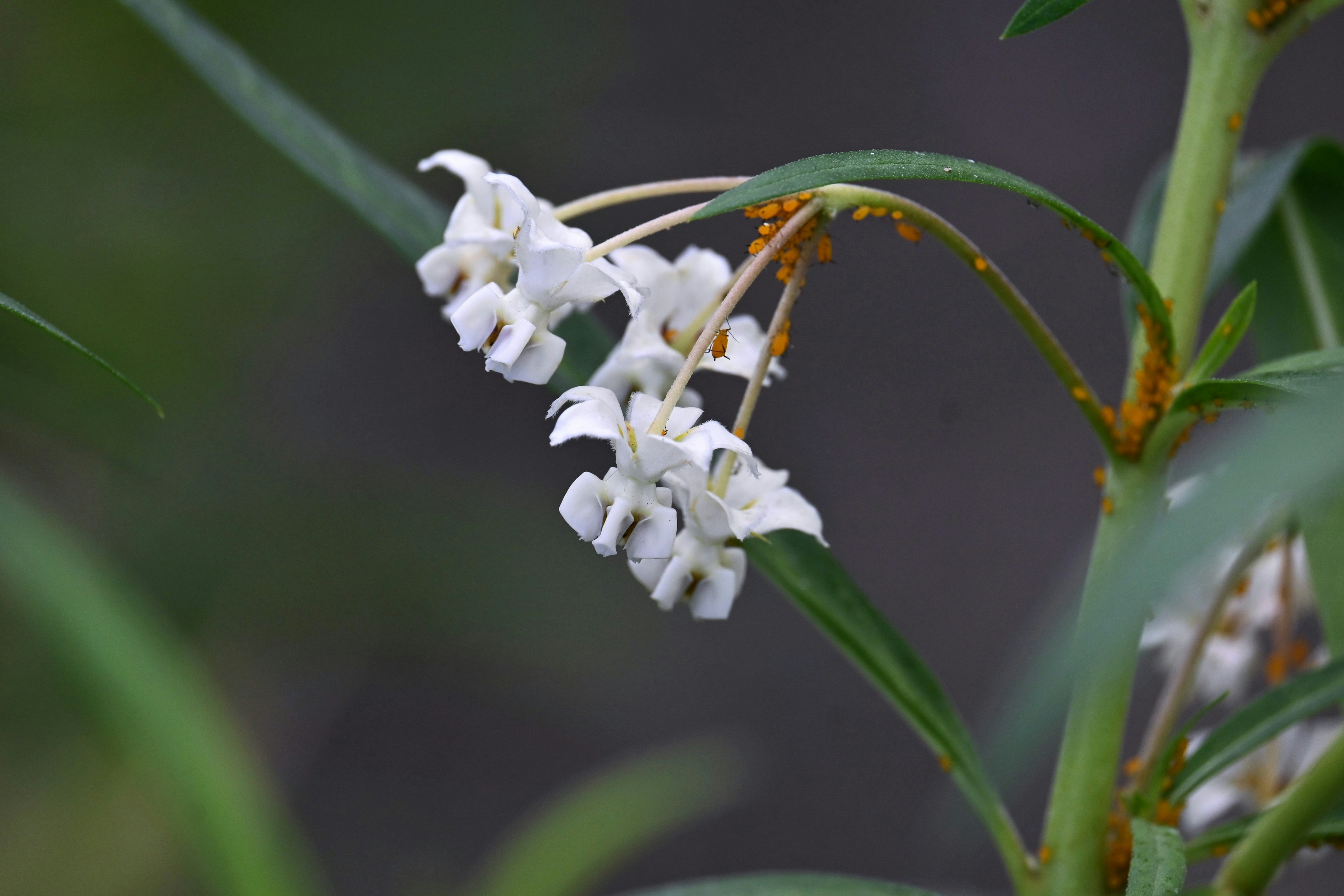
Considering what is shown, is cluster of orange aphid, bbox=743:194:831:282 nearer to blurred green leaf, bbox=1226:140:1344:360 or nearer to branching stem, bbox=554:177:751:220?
branching stem, bbox=554:177:751:220

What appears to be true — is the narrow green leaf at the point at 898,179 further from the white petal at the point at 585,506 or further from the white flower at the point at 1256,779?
the white flower at the point at 1256,779

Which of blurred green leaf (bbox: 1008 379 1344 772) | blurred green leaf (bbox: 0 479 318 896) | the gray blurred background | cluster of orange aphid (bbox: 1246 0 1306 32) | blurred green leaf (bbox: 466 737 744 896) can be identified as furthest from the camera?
the gray blurred background

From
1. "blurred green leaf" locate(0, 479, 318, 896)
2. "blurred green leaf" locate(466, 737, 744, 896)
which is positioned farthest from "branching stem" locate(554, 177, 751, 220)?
"blurred green leaf" locate(466, 737, 744, 896)

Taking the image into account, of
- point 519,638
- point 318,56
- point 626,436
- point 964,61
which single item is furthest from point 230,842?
point 964,61

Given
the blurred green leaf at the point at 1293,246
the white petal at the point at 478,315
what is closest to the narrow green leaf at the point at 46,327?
the white petal at the point at 478,315

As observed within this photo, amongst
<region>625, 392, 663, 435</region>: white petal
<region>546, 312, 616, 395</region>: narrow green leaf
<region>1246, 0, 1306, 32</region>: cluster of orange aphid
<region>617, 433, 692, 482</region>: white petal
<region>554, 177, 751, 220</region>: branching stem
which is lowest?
<region>617, 433, 692, 482</region>: white petal

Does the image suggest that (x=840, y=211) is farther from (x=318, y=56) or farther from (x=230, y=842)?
(x=318, y=56)
